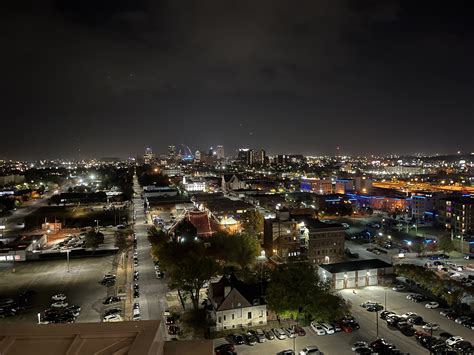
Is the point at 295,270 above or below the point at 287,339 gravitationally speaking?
above

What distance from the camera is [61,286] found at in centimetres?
959

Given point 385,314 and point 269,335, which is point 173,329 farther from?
point 385,314

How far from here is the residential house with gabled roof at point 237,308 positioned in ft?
23.8

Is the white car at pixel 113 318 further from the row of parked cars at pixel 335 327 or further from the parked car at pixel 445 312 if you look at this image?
the parked car at pixel 445 312

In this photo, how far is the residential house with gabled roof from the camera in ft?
23.8

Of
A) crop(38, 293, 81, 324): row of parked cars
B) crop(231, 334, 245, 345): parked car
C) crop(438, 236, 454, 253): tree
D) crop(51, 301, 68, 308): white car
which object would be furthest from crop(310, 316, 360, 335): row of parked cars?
crop(438, 236, 454, 253): tree

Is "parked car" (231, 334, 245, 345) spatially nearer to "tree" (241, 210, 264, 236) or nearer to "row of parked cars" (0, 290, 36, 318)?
"row of parked cars" (0, 290, 36, 318)

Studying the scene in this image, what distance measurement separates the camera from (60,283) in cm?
A: 984

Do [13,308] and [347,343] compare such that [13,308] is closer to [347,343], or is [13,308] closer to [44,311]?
[44,311]

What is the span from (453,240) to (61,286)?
13167 mm

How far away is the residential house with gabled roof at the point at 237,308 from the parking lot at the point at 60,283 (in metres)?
2.61

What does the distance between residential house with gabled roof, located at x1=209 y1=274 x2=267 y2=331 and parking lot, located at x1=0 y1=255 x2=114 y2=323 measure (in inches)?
103

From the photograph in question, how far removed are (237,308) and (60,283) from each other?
5611 millimetres

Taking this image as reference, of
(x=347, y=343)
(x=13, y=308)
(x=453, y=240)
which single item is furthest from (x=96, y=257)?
(x=453, y=240)
